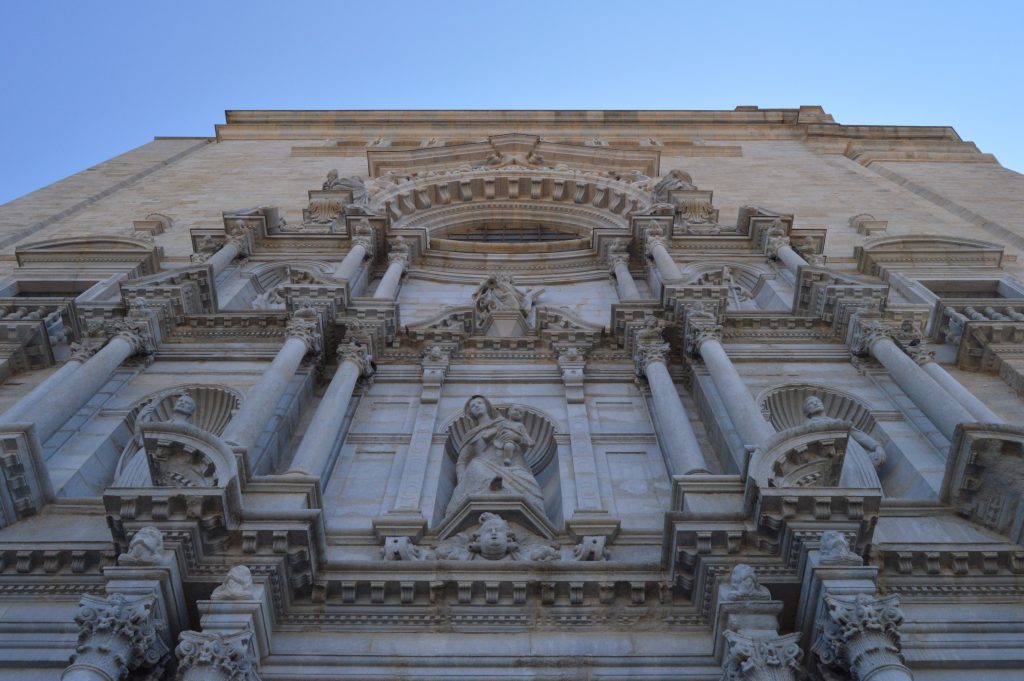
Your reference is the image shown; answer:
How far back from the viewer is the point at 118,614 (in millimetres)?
7875

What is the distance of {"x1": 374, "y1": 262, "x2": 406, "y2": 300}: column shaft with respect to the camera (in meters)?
17.4

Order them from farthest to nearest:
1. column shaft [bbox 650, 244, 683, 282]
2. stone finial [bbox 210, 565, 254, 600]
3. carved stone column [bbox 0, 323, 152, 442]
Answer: column shaft [bbox 650, 244, 683, 282] < carved stone column [bbox 0, 323, 152, 442] < stone finial [bbox 210, 565, 254, 600]

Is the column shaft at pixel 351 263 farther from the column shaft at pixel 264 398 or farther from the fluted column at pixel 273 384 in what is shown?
the column shaft at pixel 264 398

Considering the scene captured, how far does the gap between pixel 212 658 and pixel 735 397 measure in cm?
717

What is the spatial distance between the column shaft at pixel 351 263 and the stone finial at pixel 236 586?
8.70 m

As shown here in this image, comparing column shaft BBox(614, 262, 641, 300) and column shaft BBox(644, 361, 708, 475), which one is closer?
column shaft BBox(644, 361, 708, 475)

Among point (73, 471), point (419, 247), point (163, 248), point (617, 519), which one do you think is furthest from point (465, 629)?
point (163, 248)

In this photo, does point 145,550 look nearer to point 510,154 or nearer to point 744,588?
point 744,588

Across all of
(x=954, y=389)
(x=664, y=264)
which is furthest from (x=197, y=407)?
(x=954, y=389)

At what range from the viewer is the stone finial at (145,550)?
8391 mm

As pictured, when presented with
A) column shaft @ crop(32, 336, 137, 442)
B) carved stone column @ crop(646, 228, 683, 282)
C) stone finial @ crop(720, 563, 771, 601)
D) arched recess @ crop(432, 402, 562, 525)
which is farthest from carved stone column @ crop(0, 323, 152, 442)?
carved stone column @ crop(646, 228, 683, 282)

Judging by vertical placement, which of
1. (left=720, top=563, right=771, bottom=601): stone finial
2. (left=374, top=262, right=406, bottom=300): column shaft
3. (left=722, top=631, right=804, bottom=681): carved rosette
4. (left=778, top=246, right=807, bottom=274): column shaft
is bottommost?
(left=722, top=631, right=804, bottom=681): carved rosette

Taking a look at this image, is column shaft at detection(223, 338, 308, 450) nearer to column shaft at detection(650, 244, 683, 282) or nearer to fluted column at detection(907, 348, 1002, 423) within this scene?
column shaft at detection(650, 244, 683, 282)

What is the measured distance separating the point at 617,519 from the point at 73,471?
268 inches
